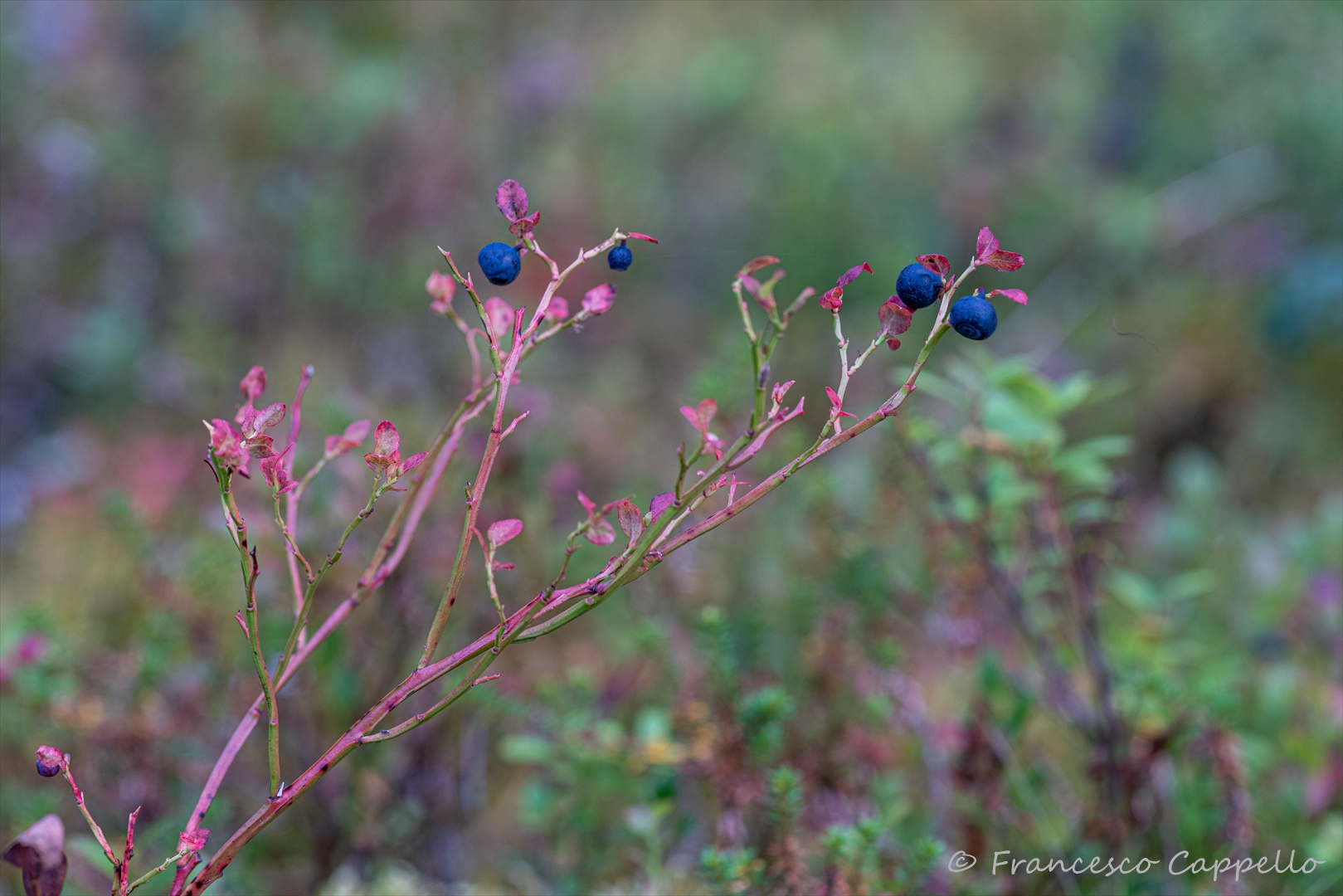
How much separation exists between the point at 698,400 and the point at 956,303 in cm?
76

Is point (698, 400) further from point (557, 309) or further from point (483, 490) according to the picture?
point (483, 490)

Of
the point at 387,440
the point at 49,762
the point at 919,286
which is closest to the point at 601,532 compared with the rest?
the point at 387,440

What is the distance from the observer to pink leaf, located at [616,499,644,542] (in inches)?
27.2

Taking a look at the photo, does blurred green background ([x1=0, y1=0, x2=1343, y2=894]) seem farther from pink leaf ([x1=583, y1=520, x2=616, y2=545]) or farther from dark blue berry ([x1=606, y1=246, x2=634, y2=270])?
dark blue berry ([x1=606, y1=246, x2=634, y2=270])

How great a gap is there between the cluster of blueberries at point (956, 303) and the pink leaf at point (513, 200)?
26 centimetres

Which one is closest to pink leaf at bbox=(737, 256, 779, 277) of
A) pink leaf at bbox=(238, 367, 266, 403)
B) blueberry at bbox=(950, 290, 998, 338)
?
blueberry at bbox=(950, 290, 998, 338)

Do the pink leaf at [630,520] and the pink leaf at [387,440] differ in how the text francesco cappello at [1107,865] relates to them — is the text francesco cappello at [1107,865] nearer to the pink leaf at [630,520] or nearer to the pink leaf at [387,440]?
the pink leaf at [630,520]

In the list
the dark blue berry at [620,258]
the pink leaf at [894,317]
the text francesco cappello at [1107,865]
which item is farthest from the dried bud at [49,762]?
the text francesco cappello at [1107,865]

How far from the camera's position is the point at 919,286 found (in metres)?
0.69

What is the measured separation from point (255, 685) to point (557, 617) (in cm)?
98

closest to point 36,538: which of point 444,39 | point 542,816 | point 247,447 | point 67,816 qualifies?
point 67,816

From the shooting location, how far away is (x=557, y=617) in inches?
25.9

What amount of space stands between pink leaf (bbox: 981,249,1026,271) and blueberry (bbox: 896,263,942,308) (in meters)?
0.03

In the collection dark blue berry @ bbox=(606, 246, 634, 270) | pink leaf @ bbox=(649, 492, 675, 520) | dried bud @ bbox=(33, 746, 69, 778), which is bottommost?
dried bud @ bbox=(33, 746, 69, 778)
